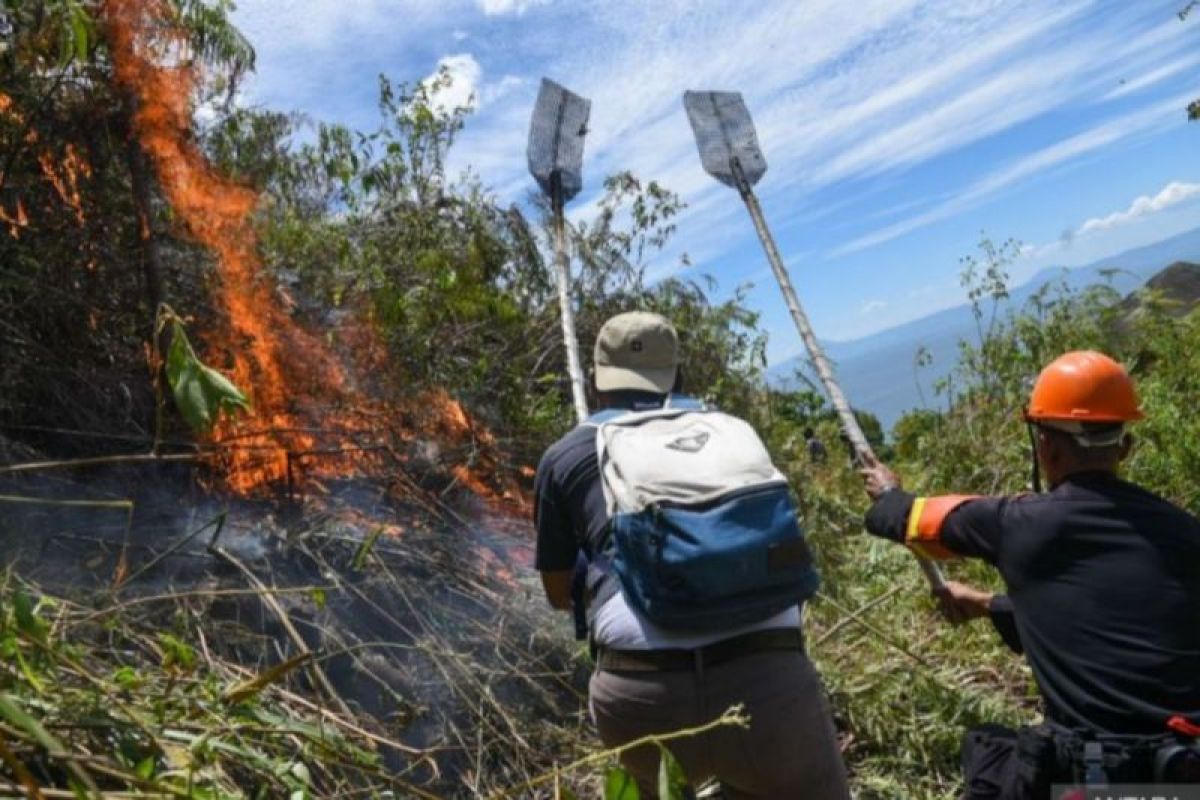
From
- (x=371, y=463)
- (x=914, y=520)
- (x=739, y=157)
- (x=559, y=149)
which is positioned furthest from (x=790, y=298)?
(x=914, y=520)

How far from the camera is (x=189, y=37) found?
5.42 m

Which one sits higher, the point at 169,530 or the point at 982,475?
Result: the point at 169,530

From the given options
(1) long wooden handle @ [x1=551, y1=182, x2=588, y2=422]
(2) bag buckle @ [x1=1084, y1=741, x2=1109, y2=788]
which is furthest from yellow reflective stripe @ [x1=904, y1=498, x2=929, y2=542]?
(1) long wooden handle @ [x1=551, y1=182, x2=588, y2=422]

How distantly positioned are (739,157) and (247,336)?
3.86 m

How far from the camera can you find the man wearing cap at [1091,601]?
2408mm

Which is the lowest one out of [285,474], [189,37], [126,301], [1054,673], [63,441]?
[1054,673]

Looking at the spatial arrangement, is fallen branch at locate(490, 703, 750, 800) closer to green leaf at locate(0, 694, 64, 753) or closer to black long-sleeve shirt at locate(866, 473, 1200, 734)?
green leaf at locate(0, 694, 64, 753)

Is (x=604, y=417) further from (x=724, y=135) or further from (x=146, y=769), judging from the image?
(x=724, y=135)

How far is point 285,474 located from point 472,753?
2.00m

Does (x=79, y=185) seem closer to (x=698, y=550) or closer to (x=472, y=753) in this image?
(x=472, y=753)

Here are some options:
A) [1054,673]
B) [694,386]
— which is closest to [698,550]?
[1054,673]

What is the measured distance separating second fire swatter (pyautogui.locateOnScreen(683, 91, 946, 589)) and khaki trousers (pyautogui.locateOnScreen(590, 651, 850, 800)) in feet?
13.4

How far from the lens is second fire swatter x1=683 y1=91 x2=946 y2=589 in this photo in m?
6.70

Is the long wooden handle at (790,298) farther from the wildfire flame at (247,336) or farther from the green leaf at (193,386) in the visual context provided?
the green leaf at (193,386)
